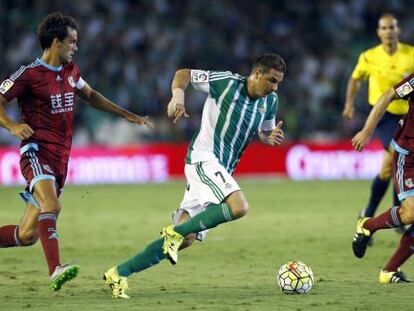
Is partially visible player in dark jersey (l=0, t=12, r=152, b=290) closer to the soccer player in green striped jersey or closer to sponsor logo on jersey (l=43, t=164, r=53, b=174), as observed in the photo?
sponsor logo on jersey (l=43, t=164, r=53, b=174)

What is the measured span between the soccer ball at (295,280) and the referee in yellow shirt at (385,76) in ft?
12.5

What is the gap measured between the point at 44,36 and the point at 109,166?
14022 mm

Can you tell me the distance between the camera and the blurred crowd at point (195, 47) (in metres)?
22.4

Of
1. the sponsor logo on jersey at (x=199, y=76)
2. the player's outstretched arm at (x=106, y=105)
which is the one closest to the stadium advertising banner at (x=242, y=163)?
the player's outstretched arm at (x=106, y=105)

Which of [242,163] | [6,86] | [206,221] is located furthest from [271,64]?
[242,163]

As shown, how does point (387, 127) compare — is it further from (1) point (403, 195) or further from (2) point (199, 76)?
(2) point (199, 76)

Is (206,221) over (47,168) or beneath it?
beneath

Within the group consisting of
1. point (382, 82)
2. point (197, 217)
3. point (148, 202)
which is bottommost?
point (148, 202)

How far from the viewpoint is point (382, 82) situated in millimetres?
12016

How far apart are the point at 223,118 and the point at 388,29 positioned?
433 cm

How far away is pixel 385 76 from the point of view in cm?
1197

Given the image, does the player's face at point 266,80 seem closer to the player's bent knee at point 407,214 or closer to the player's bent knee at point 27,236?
the player's bent knee at point 407,214

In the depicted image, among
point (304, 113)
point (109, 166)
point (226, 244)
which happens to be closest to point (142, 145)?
point (109, 166)

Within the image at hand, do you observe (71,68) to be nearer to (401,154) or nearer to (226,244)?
(401,154)
